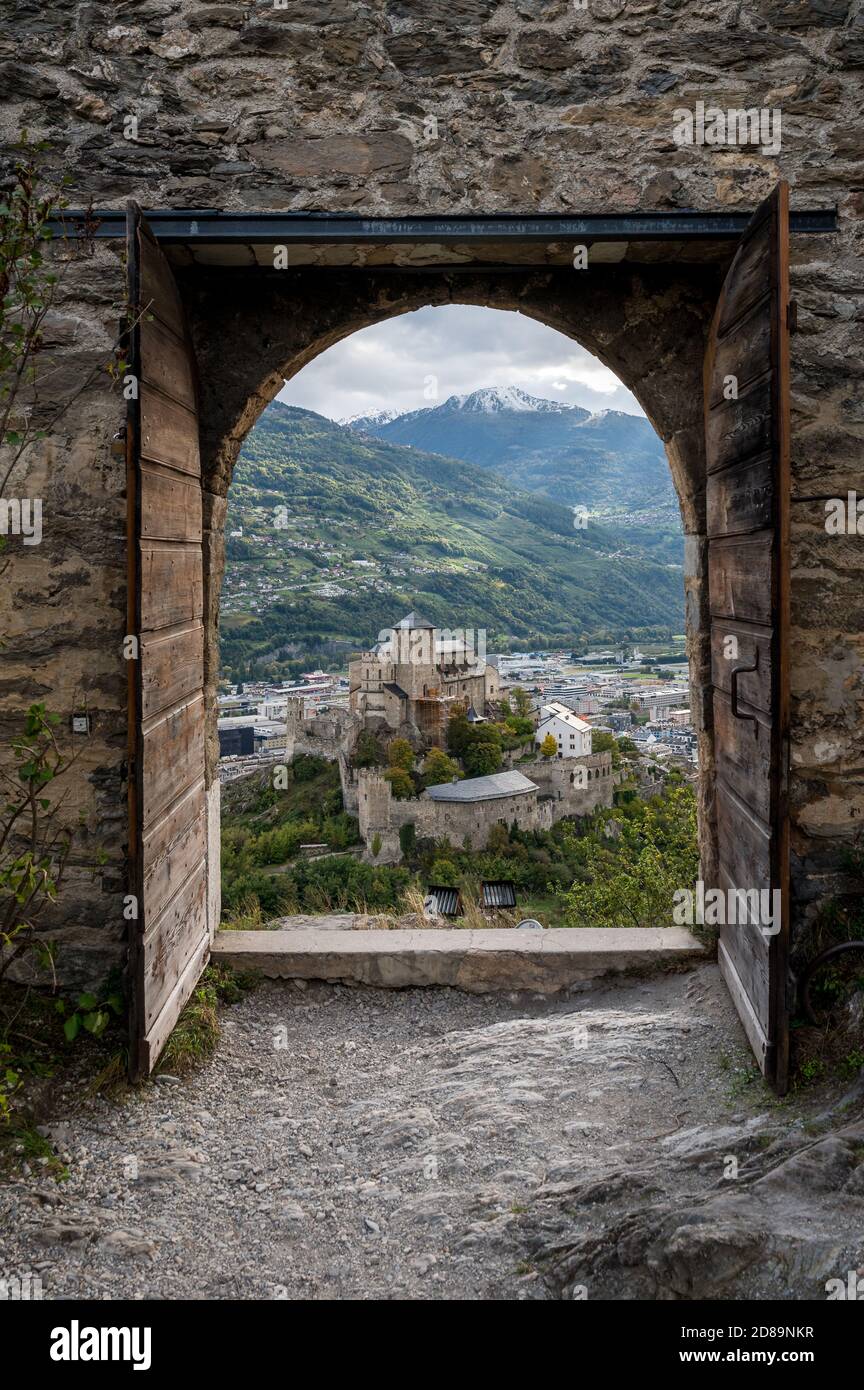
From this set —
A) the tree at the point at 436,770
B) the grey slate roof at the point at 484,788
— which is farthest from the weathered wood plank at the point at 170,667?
the tree at the point at 436,770

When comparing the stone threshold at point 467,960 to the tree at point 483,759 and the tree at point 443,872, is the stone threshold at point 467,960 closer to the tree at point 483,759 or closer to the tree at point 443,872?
the tree at point 443,872

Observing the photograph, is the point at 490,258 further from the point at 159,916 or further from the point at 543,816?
the point at 543,816

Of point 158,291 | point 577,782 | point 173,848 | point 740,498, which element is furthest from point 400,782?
point 158,291

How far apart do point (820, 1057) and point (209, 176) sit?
3.72 meters

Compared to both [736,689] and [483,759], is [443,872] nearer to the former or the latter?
[483,759]

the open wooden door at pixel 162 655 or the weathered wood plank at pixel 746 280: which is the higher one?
the weathered wood plank at pixel 746 280

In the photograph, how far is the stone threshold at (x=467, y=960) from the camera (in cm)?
407

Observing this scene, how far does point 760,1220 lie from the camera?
6.83 ft

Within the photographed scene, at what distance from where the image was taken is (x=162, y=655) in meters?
3.22

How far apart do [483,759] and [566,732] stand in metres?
1.51

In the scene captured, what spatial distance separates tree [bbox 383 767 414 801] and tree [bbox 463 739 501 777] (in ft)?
4.52

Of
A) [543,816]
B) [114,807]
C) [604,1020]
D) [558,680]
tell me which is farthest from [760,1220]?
[558,680]

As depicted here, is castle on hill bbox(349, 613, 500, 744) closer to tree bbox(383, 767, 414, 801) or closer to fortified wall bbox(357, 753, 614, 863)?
tree bbox(383, 767, 414, 801)

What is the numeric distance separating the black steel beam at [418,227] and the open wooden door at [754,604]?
10.0 inches
